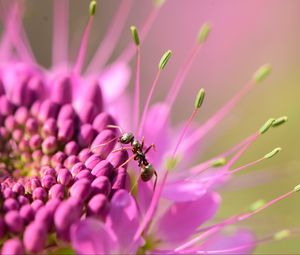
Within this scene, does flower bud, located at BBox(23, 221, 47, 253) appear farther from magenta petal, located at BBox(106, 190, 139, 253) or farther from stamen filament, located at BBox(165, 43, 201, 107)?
stamen filament, located at BBox(165, 43, 201, 107)

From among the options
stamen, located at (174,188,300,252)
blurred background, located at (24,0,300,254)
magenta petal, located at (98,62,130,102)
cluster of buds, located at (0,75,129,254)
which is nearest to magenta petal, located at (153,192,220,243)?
stamen, located at (174,188,300,252)

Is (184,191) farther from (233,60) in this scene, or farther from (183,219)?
(233,60)

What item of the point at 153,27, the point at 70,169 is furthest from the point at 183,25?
the point at 70,169

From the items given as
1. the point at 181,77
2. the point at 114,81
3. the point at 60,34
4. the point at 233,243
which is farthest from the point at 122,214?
the point at 60,34

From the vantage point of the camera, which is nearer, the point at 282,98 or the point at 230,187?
the point at 230,187

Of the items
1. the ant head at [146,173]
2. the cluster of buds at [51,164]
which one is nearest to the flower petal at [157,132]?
the cluster of buds at [51,164]

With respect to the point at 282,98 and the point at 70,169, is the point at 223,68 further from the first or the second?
the point at 70,169
